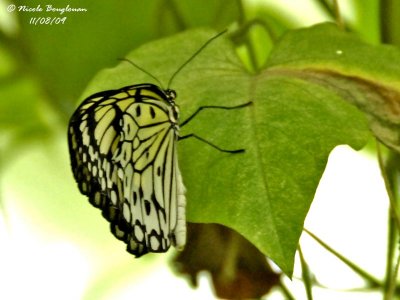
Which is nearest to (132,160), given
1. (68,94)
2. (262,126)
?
(262,126)

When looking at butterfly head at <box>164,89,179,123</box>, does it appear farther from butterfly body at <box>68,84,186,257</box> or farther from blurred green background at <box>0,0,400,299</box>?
blurred green background at <box>0,0,400,299</box>

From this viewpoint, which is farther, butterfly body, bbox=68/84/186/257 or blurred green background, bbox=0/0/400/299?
blurred green background, bbox=0/0/400/299

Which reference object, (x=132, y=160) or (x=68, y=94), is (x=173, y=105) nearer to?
(x=132, y=160)

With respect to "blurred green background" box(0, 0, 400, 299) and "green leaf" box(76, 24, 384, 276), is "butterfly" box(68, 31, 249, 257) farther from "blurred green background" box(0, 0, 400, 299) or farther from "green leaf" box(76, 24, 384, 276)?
"blurred green background" box(0, 0, 400, 299)

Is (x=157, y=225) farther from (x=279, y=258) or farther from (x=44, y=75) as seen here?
(x=44, y=75)

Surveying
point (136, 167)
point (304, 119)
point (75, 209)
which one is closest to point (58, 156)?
point (75, 209)

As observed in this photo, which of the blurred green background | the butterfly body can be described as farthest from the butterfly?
the blurred green background
